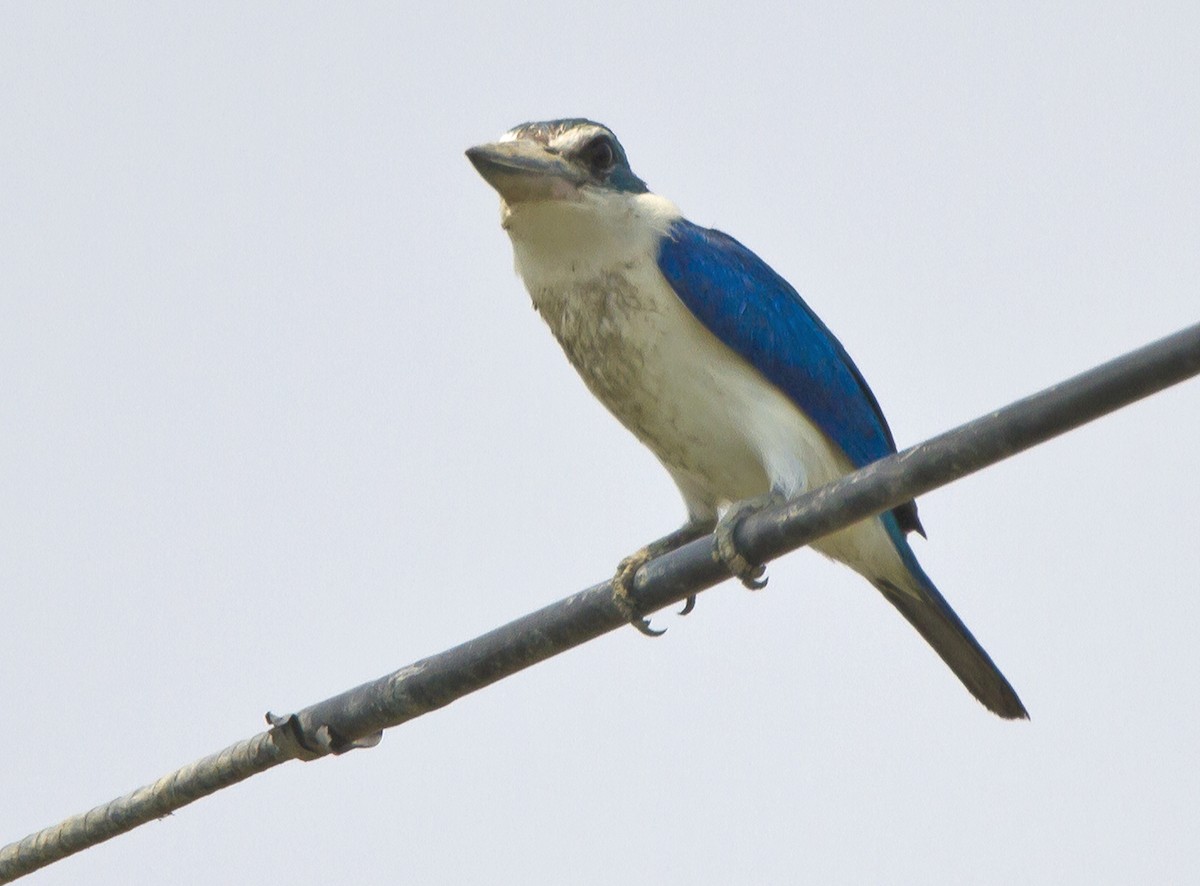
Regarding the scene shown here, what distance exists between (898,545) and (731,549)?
A: 2172 millimetres

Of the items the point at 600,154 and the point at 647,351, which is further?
the point at 600,154

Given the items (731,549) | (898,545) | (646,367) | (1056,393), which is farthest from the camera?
(898,545)

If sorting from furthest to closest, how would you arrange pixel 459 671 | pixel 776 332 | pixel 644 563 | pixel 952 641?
pixel 952 641 < pixel 776 332 < pixel 644 563 < pixel 459 671

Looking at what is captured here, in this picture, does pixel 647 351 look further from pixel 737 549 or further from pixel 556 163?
pixel 737 549

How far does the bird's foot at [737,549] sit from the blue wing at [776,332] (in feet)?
2.43

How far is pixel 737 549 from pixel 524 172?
2.03 m

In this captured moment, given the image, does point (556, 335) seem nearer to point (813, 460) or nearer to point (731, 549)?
point (813, 460)

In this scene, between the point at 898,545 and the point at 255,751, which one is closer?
the point at 255,751

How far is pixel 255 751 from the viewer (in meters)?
4.76

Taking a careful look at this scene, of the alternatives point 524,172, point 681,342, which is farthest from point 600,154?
point 681,342

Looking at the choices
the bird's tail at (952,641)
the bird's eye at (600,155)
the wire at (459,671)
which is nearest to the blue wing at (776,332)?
the bird's tail at (952,641)

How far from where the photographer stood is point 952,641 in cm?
679

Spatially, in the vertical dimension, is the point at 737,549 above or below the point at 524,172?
below

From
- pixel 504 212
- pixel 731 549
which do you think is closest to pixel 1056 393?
pixel 731 549
